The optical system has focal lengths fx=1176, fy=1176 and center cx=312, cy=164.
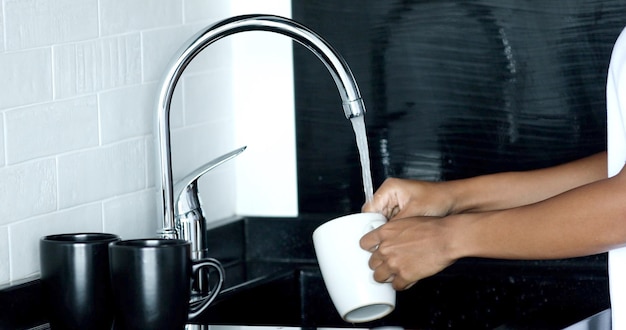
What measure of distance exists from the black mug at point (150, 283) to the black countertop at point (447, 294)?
34cm

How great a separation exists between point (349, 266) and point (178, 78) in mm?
341

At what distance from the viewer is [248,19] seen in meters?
1.53

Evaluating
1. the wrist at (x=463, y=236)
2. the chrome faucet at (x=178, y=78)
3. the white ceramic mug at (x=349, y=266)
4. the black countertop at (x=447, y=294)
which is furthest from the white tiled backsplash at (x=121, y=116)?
the wrist at (x=463, y=236)

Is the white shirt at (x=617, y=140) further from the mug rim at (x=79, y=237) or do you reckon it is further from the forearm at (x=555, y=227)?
the mug rim at (x=79, y=237)

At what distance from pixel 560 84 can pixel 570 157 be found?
0.38ft

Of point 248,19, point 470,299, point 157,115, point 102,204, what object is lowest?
point 470,299

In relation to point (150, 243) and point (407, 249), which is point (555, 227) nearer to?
point (407, 249)

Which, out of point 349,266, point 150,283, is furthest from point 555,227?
point 150,283

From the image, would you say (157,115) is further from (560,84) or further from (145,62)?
(560,84)

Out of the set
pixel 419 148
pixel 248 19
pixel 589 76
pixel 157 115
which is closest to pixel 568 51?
pixel 589 76

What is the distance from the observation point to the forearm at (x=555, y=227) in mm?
1272

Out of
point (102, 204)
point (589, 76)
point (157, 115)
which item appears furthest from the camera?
point (589, 76)

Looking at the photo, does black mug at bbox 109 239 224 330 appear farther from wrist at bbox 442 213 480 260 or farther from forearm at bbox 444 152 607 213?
forearm at bbox 444 152 607 213

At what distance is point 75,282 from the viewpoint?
1.37 meters
